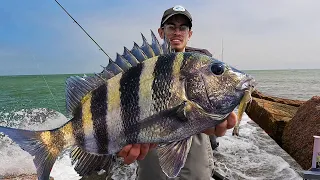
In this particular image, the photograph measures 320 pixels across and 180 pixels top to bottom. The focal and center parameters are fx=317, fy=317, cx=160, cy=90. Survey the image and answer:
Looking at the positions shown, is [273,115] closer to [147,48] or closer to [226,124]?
[226,124]

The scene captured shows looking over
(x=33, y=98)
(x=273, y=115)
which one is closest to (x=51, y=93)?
(x=273, y=115)

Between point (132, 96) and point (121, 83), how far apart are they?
0.11m

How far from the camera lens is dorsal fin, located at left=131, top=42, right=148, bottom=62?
187 centimetres

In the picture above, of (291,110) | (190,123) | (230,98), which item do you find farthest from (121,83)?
(291,110)

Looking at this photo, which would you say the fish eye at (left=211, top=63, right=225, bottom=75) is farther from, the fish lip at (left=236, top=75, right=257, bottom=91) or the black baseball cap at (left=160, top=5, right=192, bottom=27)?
the black baseball cap at (left=160, top=5, right=192, bottom=27)

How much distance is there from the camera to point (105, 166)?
1.97m

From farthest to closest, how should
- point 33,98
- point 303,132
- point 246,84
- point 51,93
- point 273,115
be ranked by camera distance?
point 33,98, point 51,93, point 273,115, point 303,132, point 246,84

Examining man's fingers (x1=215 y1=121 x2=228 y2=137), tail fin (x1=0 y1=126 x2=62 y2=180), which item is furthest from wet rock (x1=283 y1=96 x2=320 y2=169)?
tail fin (x1=0 y1=126 x2=62 y2=180)

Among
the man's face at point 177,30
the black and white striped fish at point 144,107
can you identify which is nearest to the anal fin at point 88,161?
the black and white striped fish at point 144,107

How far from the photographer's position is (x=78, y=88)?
6.35 feet

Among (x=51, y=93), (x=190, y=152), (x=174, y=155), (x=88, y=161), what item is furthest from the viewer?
(x=51, y=93)

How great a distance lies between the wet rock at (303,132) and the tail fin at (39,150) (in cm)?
492

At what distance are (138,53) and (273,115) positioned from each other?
7.34 meters

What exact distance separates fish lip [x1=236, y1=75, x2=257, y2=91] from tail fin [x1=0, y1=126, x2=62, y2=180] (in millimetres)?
1064
